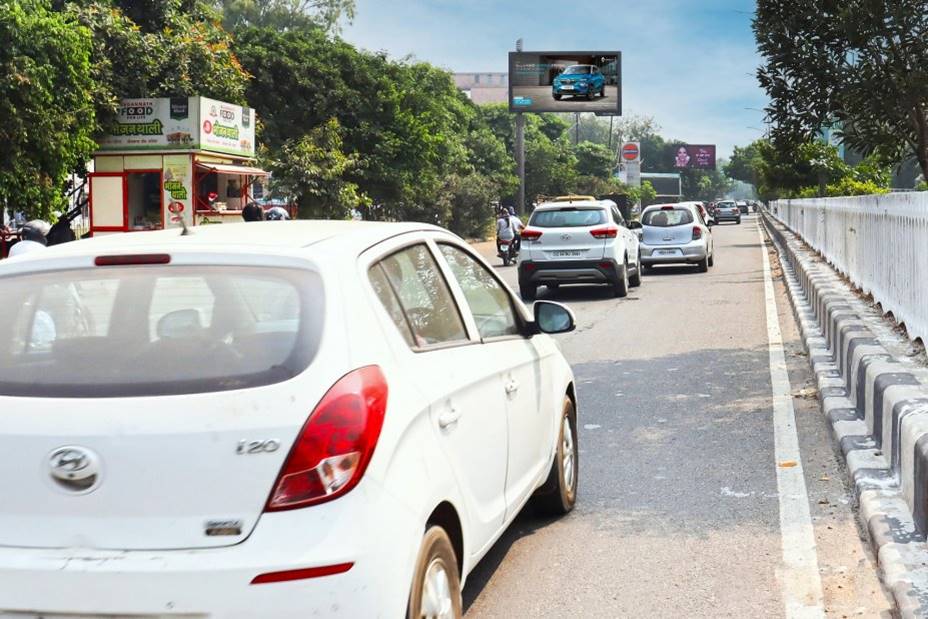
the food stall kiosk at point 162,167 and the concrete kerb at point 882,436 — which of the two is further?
the food stall kiosk at point 162,167

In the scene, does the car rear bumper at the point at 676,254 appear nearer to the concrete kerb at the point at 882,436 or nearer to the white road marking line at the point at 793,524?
the concrete kerb at the point at 882,436

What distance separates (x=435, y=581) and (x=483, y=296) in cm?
164

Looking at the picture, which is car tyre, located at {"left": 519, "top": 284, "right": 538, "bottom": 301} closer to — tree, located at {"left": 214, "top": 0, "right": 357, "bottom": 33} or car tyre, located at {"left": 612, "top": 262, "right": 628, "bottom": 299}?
car tyre, located at {"left": 612, "top": 262, "right": 628, "bottom": 299}

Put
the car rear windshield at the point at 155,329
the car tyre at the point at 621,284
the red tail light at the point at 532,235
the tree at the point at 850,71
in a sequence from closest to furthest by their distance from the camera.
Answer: the car rear windshield at the point at 155,329
the tree at the point at 850,71
the red tail light at the point at 532,235
the car tyre at the point at 621,284

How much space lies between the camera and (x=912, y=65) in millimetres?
11328

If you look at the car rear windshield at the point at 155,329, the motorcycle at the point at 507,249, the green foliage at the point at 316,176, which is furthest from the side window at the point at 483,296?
the green foliage at the point at 316,176

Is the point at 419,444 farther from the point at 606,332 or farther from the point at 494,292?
the point at 606,332

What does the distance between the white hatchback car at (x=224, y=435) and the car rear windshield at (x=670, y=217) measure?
22.8m

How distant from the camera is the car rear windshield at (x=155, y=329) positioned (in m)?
3.24

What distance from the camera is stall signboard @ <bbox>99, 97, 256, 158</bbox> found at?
30906mm

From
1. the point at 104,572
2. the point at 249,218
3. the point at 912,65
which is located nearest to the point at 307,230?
the point at 104,572

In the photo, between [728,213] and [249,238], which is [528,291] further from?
[728,213]

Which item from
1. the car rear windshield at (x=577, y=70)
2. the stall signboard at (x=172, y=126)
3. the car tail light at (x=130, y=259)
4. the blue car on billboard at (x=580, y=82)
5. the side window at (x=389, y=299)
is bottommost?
the side window at (x=389, y=299)

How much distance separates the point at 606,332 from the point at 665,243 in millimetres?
11763
